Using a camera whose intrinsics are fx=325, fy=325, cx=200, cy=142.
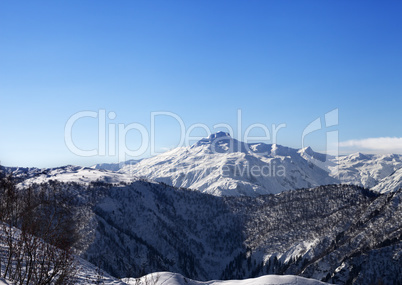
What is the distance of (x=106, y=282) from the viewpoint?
35.5 meters

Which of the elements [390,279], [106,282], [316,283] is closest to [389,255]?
[390,279]

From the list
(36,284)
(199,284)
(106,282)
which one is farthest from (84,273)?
(199,284)

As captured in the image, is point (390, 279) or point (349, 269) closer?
point (390, 279)

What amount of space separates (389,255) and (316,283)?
601 feet

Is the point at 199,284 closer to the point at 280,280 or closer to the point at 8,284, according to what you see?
the point at 280,280

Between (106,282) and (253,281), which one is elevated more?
(106,282)

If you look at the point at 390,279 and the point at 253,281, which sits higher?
the point at 253,281

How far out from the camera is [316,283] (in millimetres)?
48969

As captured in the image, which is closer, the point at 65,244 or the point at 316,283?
the point at 65,244

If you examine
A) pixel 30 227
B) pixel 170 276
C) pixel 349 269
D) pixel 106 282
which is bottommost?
pixel 349 269

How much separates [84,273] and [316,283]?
1322 inches

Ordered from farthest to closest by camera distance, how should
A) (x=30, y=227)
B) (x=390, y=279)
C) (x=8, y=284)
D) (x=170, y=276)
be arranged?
(x=390, y=279), (x=170, y=276), (x=8, y=284), (x=30, y=227)

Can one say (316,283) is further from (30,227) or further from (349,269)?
(349,269)

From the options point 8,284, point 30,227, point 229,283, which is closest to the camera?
point 30,227
